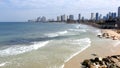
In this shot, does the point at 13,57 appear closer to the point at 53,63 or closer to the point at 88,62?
the point at 53,63

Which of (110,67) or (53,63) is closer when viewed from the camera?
(110,67)

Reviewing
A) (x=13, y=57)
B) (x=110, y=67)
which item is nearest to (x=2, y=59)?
(x=13, y=57)

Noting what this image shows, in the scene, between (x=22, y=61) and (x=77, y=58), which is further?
(x=77, y=58)

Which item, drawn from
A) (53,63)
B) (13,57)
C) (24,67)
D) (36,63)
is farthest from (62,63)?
(13,57)

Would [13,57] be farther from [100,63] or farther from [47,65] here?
[100,63]

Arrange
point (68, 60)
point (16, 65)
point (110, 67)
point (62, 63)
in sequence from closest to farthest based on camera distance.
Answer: point (110, 67)
point (16, 65)
point (62, 63)
point (68, 60)

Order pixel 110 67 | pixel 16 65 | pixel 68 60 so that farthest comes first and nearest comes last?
pixel 68 60, pixel 16 65, pixel 110 67

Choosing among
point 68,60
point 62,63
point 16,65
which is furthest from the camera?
point 68,60

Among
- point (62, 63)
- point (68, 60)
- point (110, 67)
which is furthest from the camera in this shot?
point (68, 60)
